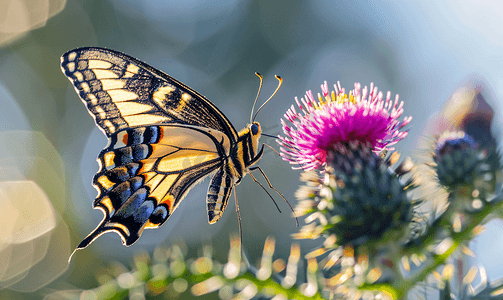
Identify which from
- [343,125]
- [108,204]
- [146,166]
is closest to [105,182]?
[108,204]

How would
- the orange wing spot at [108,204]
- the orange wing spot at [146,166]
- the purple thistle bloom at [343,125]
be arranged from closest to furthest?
the purple thistle bloom at [343,125] < the orange wing spot at [108,204] < the orange wing spot at [146,166]

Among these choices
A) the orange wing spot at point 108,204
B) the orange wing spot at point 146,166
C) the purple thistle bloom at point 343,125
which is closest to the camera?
the purple thistle bloom at point 343,125

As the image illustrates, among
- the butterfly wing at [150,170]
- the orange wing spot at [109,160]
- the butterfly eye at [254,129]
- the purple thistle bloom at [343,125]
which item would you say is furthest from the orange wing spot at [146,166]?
the purple thistle bloom at [343,125]

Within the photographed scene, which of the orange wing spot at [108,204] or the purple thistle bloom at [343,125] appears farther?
the orange wing spot at [108,204]

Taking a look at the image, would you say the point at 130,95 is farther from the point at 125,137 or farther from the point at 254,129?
the point at 254,129

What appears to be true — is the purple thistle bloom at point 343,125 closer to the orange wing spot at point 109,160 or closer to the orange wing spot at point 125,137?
the orange wing spot at point 125,137

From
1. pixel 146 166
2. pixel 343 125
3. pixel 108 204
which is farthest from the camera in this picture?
pixel 146 166

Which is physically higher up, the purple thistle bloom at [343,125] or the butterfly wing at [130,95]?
the butterfly wing at [130,95]

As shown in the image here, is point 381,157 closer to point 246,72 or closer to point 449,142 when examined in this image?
point 449,142
